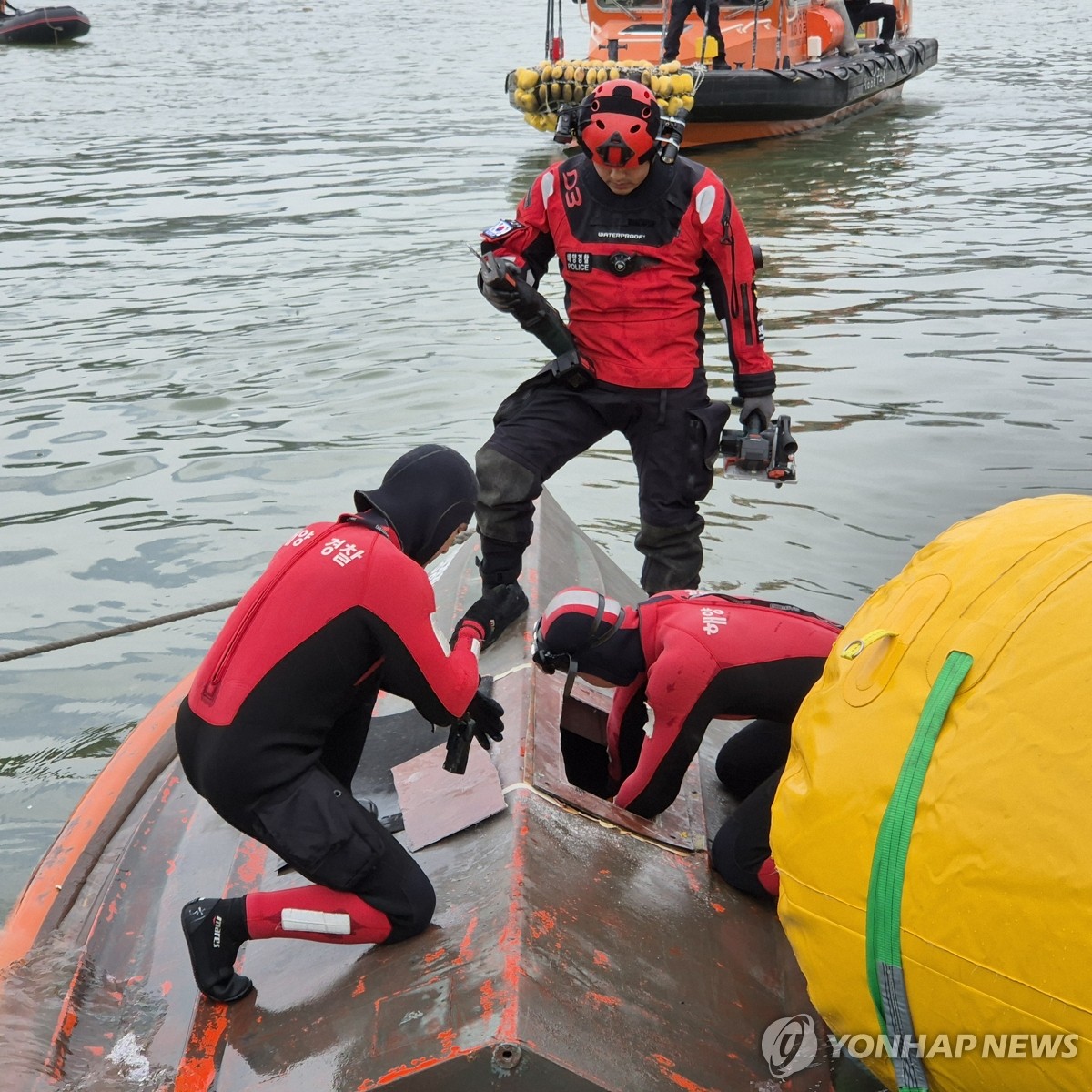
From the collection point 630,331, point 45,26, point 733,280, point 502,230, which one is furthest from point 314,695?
point 45,26

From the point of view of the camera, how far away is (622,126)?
4105mm

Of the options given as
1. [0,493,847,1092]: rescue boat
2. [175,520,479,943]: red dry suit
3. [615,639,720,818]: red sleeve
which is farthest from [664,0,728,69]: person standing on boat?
[175,520,479,943]: red dry suit

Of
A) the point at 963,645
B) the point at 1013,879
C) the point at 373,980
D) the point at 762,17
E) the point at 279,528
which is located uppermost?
the point at 762,17

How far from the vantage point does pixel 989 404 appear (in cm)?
824

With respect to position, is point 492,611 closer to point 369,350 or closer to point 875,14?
point 369,350

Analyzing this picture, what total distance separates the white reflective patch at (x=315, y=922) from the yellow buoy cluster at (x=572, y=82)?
40.7ft

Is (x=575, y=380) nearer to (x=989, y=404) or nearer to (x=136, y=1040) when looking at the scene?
(x=136, y=1040)

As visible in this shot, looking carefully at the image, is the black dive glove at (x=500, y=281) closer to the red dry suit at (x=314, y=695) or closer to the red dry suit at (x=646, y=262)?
the red dry suit at (x=646, y=262)

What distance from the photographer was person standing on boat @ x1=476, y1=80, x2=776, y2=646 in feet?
14.0

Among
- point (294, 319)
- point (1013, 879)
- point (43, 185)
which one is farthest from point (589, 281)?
point (43, 185)

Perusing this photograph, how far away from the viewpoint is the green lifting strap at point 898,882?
196 cm

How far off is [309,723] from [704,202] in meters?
2.40

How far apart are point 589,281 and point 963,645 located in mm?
2640

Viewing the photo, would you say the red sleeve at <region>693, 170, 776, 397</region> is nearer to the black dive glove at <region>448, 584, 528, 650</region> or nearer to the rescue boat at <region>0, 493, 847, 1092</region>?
the black dive glove at <region>448, 584, 528, 650</region>
